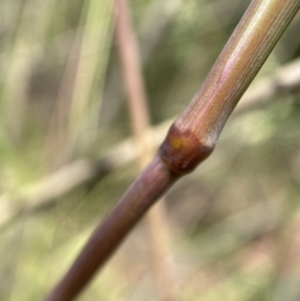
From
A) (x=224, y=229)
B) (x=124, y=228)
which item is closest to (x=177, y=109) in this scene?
(x=224, y=229)

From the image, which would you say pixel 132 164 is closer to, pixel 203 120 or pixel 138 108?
pixel 138 108

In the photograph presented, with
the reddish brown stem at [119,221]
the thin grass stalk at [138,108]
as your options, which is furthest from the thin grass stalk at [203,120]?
the thin grass stalk at [138,108]

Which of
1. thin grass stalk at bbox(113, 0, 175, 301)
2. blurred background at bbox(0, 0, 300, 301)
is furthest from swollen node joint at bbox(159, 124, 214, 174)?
blurred background at bbox(0, 0, 300, 301)

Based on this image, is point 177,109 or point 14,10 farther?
point 177,109

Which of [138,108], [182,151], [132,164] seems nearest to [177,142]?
[182,151]

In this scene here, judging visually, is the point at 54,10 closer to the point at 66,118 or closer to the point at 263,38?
the point at 66,118

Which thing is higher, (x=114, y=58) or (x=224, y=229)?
(x=114, y=58)
